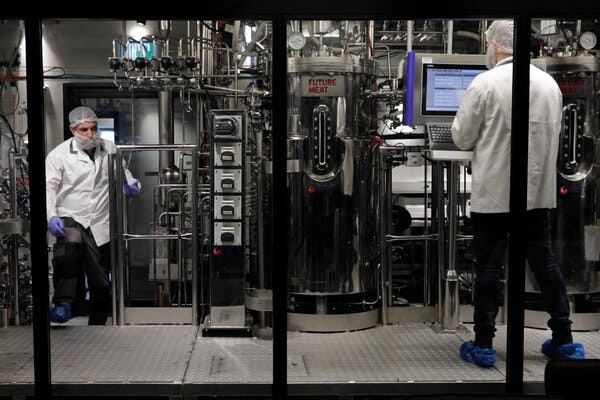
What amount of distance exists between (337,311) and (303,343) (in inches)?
13.7

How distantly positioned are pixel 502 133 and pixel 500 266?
0.70 metres

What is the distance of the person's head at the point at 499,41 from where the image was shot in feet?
12.0

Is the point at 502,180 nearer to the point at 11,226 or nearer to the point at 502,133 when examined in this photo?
the point at 502,133

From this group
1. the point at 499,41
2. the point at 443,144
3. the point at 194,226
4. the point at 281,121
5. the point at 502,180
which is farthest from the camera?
the point at 194,226

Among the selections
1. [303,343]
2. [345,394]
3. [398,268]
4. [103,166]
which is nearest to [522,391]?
[345,394]

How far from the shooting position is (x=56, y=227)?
15.3 ft

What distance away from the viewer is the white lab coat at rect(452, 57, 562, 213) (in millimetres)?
3621

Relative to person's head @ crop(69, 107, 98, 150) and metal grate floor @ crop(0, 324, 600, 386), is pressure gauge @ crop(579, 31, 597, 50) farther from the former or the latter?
person's head @ crop(69, 107, 98, 150)

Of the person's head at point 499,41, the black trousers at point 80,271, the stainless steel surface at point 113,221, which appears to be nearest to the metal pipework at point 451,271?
the person's head at point 499,41

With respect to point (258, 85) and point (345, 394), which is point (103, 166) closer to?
point (258, 85)

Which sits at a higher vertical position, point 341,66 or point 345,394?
point 341,66

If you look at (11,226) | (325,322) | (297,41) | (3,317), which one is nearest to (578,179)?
(325,322)

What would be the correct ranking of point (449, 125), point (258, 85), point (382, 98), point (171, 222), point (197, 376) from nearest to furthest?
point (197, 376) → point (449, 125) → point (382, 98) → point (258, 85) → point (171, 222)

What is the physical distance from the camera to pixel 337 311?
4.45m
